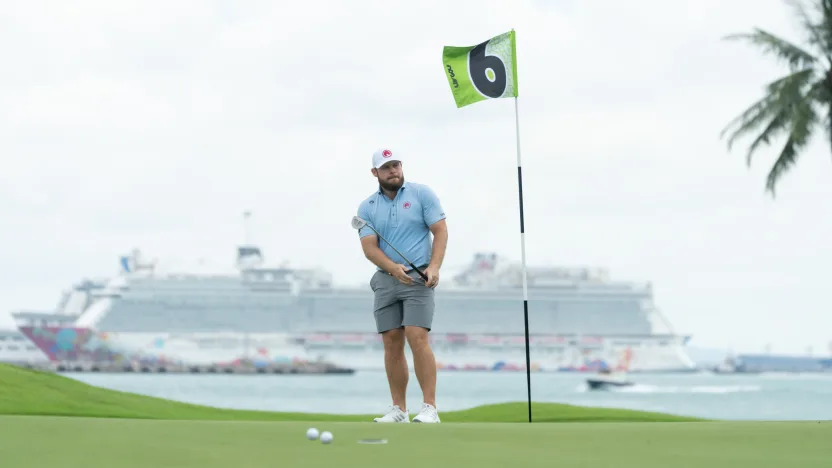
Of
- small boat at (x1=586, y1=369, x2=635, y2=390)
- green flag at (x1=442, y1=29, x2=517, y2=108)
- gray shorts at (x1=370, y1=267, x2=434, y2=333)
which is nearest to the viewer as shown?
gray shorts at (x1=370, y1=267, x2=434, y2=333)

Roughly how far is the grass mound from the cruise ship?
54.5 meters

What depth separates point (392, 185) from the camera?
17.9 ft

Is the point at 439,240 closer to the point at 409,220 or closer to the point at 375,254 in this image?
the point at 409,220

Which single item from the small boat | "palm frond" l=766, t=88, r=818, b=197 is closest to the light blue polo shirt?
"palm frond" l=766, t=88, r=818, b=197

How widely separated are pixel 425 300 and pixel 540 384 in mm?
56651

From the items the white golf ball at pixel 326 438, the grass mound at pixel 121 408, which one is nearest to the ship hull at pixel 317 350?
the grass mound at pixel 121 408

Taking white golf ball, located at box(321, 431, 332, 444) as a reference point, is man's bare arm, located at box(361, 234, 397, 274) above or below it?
above

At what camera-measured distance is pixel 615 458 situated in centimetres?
316

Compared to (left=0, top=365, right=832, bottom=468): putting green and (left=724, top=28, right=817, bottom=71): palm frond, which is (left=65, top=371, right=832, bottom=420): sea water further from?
(left=0, top=365, right=832, bottom=468): putting green

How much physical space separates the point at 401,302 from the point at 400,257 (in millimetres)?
189

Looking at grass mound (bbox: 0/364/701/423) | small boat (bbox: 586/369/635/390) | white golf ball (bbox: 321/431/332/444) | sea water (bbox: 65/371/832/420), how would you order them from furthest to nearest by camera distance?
small boat (bbox: 586/369/635/390), sea water (bbox: 65/371/832/420), grass mound (bbox: 0/364/701/423), white golf ball (bbox: 321/431/332/444)

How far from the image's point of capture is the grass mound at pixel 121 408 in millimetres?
7715

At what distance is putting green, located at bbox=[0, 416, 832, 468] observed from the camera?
3059mm

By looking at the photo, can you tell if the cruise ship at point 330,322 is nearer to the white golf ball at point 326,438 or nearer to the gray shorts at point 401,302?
the gray shorts at point 401,302
